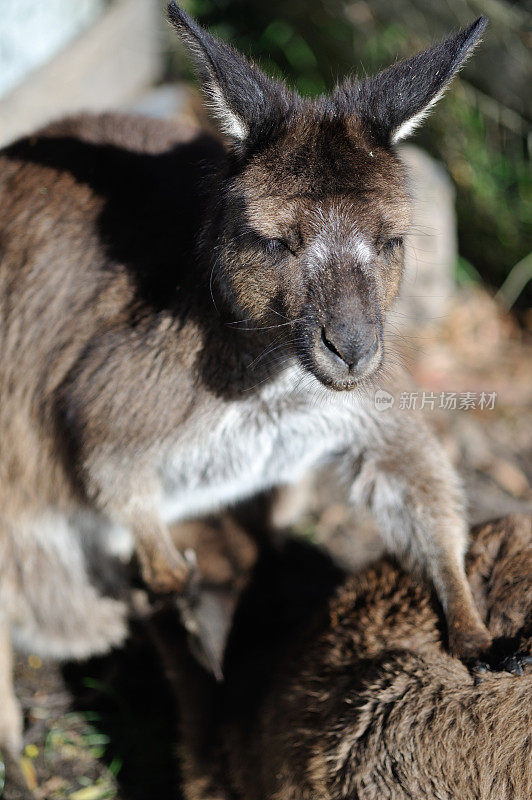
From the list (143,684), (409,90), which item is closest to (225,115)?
(409,90)

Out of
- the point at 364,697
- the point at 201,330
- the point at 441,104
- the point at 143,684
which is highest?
the point at 201,330

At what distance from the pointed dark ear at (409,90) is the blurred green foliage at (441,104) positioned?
2903mm

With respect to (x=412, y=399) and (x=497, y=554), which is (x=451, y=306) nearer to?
(x=412, y=399)

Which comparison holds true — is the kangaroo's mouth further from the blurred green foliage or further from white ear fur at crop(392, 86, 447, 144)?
the blurred green foliage

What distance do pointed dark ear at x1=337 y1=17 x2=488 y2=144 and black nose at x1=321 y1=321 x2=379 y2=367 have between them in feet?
2.32

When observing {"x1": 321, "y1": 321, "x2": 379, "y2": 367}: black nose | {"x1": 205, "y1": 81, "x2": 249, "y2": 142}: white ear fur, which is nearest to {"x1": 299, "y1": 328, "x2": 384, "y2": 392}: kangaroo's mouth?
{"x1": 321, "y1": 321, "x2": 379, "y2": 367}: black nose

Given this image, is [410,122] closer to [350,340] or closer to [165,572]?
[350,340]

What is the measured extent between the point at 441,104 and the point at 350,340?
3992 mm

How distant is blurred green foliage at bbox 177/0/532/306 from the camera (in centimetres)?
605

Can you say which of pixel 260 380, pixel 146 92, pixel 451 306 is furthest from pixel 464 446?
pixel 146 92

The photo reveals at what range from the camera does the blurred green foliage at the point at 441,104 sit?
6.05 metres

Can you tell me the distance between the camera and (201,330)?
10.5ft

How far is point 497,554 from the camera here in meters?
3.27

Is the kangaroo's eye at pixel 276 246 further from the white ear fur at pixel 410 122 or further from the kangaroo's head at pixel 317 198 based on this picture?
the white ear fur at pixel 410 122
